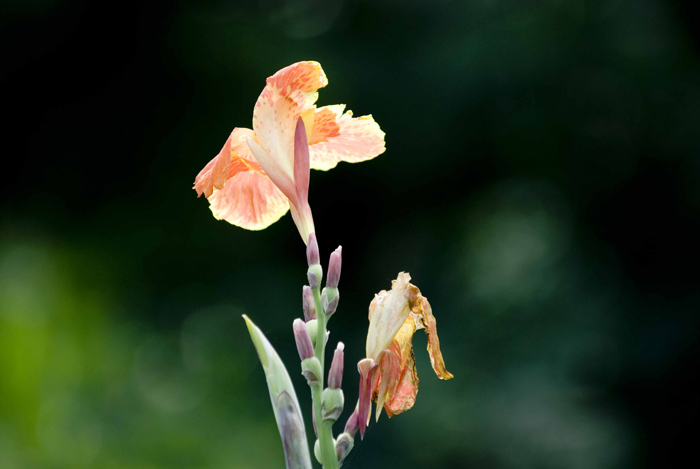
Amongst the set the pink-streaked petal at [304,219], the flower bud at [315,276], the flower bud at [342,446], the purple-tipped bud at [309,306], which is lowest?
the flower bud at [342,446]

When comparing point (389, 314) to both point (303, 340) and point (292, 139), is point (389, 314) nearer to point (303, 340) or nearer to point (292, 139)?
point (303, 340)

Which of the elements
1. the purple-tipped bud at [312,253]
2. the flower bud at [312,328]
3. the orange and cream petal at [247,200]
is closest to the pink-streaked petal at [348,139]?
the orange and cream petal at [247,200]

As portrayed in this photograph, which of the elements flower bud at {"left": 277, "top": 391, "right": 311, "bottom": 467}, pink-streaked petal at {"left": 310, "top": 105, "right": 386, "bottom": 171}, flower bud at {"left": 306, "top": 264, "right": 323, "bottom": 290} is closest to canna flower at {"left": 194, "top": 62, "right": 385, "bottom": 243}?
pink-streaked petal at {"left": 310, "top": 105, "right": 386, "bottom": 171}

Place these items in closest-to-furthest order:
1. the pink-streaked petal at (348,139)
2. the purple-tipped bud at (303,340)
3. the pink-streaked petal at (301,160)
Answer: the purple-tipped bud at (303,340), the pink-streaked petal at (301,160), the pink-streaked petal at (348,139)

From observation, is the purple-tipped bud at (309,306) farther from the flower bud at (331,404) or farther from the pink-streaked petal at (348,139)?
the pink-streaked petal at (348,139)

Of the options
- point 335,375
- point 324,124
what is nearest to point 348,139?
point 324,124

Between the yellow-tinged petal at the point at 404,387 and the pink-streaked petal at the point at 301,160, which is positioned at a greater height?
the pink-streaked petal at the point at 301,160

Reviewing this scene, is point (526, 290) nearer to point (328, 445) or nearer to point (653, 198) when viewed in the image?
point (653, 198)

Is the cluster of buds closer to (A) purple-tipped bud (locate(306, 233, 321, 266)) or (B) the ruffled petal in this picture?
(A) purple-tipped bud (locate(306, 233, 321, 266))
